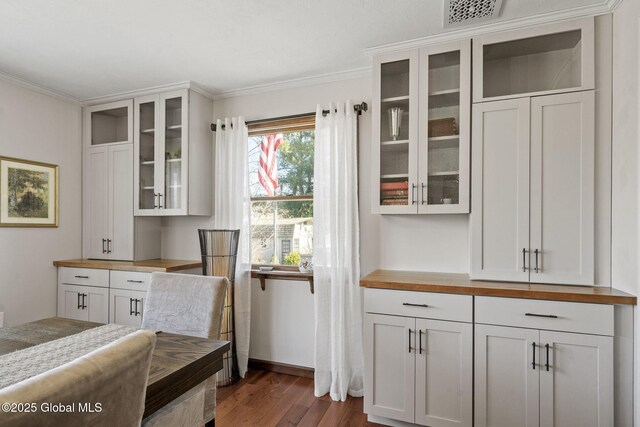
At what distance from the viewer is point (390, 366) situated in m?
2.18

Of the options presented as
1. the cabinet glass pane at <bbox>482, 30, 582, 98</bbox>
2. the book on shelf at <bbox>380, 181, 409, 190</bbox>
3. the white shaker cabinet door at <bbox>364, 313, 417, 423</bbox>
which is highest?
the cabinet glass pane at <bbox>482, 30, 582, 98</bbox>

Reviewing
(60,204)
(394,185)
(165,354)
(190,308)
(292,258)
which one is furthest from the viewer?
(60,204)

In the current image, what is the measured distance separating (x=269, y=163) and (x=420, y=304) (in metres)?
1.87

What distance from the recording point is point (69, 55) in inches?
101

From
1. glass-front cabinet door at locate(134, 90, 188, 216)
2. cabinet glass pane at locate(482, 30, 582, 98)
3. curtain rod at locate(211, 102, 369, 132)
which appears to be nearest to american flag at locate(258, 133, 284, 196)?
curtain rod at locate(211, 102, 369, 132)

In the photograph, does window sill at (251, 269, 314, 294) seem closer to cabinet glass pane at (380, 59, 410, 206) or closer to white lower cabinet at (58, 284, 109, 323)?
cabinet glass pane at (380, 59, 410, 206)

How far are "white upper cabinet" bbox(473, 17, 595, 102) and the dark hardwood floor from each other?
2322 millimetres

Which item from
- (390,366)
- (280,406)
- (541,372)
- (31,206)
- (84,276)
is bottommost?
(280,406)

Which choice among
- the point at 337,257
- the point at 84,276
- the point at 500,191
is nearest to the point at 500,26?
the point at 500,191

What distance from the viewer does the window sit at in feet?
10.1

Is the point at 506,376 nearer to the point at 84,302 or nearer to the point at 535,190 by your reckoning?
the point at 535,190

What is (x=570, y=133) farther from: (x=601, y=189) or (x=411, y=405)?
(x=411, y=405)

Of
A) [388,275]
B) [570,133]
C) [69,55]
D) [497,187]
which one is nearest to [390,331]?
[388,275]

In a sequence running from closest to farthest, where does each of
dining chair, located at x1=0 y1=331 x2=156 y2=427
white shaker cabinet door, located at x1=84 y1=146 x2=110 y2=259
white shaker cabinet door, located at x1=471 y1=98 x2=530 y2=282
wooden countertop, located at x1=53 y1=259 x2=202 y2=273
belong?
dining chair, located at x1=0 y1=331 x2=156 y2=427
white shaker cabinet door, located at x1=471 y1=98 x2=530 y2=282
wooden countertop, located at x1=53 y1=259 x2=202 y2=273
white shaker cabinet door, located at x1=84 y1=146 x2=110 y2=259
